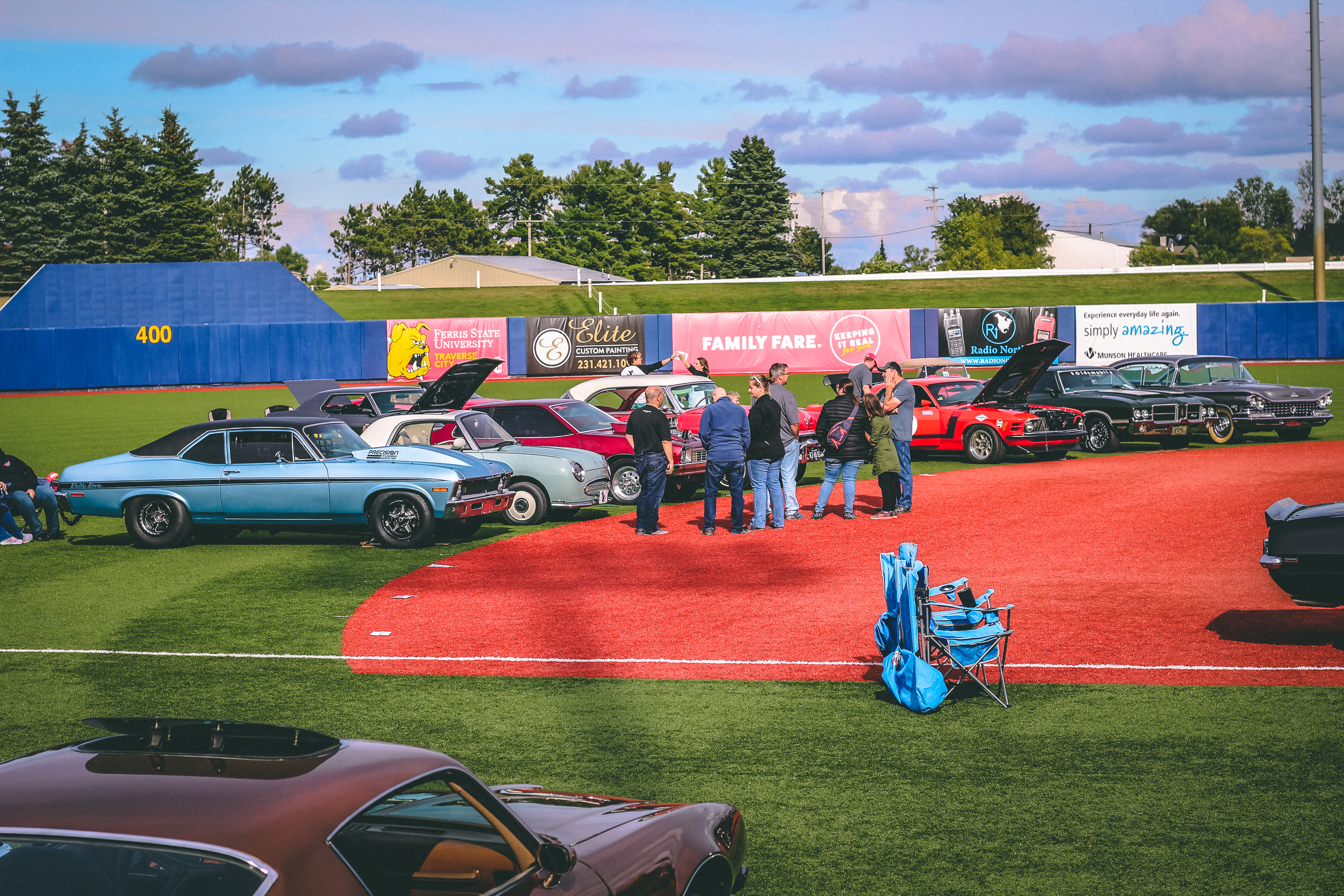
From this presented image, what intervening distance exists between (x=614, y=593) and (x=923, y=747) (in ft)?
17.1

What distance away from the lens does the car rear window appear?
8.47 feet

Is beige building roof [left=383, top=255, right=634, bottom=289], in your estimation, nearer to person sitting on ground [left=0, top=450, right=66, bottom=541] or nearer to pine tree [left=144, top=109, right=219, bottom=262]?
pine tree [left=144, top=109, right=219, bottom=262]

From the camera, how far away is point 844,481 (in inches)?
625

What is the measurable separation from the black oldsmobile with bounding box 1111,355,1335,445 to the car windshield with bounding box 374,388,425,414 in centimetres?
1412

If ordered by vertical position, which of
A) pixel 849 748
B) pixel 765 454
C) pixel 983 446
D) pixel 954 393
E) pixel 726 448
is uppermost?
pixel 954 393

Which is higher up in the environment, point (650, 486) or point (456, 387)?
point (456, 387)

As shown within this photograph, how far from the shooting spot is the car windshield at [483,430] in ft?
53.2

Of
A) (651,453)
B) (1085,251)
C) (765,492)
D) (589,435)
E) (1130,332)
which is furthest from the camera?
(1085,251)

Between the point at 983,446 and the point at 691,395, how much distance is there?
596cm

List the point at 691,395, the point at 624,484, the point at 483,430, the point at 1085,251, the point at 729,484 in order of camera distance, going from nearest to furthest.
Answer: the point at 729,484, the point at 483,430, the point at 624,484, the point at 691,395, the point at 1085,251

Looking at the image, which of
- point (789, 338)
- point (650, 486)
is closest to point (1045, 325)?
point (789, 338)

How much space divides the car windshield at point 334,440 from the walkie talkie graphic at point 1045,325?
3185 cm

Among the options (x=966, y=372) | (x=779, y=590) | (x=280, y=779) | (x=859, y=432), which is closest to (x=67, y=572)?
(x=779, y=590)

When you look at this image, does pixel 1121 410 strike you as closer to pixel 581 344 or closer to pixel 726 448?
pixel 726 448
